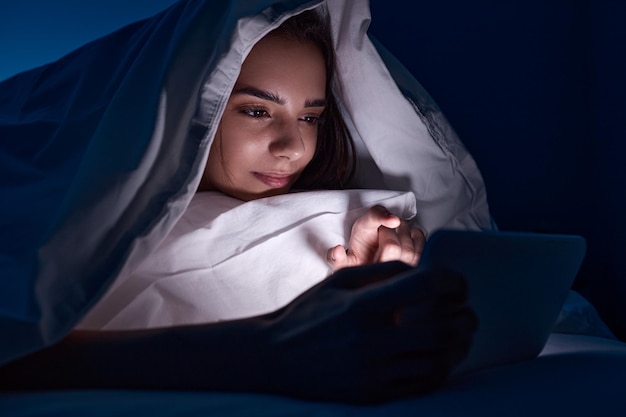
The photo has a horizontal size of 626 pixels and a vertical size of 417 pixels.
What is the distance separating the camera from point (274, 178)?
42.4 inches

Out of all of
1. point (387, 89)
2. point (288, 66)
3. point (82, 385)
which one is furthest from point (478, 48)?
point (82, 385)

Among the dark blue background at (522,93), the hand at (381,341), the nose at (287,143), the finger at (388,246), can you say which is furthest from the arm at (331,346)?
the dark blue background at (522,93)

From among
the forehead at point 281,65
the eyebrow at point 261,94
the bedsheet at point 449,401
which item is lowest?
the bedsheet at point 449,401

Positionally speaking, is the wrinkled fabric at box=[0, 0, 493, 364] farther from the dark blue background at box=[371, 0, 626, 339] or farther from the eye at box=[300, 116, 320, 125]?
the dark blue background at box=[371, 0, 626, 339]

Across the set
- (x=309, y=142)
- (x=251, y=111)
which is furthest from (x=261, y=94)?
(x=309, y=142)

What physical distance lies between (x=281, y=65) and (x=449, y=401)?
0.77 m

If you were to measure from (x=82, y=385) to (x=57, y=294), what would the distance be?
0.13 metres

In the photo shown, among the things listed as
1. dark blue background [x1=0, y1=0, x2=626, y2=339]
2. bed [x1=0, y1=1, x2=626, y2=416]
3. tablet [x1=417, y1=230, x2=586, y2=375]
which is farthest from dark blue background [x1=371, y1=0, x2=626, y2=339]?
tablet [x1=417, y1=230, x2=586, y2=375]

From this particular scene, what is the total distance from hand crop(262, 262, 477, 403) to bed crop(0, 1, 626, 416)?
0.05 feet

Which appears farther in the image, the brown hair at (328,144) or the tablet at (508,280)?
the brown hair at (328,144)

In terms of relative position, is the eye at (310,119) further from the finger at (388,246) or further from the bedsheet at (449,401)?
the bedsheet at (449,401)

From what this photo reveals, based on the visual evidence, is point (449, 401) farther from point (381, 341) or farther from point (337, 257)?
point (337, 257)

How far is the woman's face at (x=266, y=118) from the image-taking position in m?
1.02

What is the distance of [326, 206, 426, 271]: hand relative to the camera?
905 millimetres
